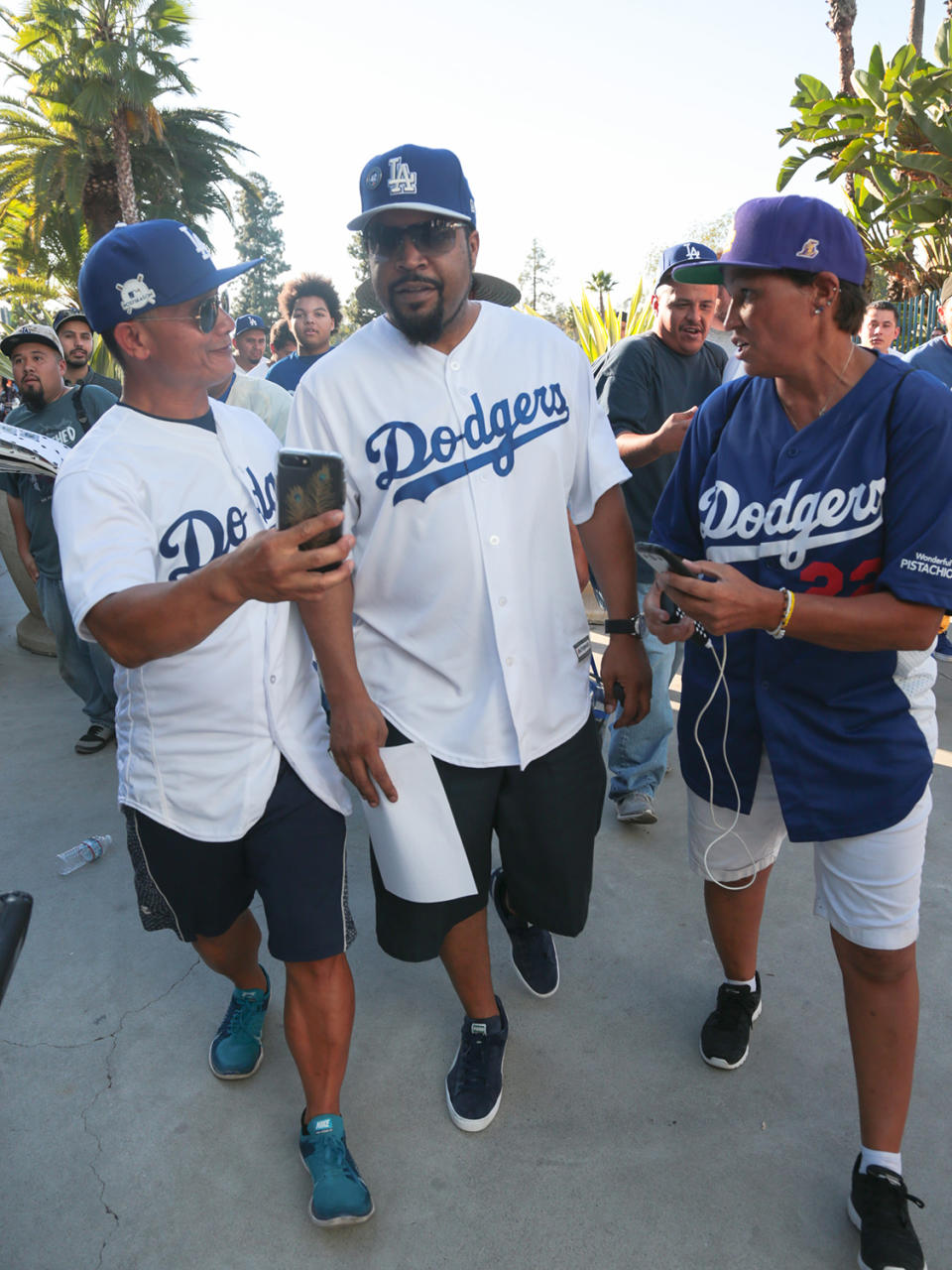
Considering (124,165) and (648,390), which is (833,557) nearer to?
(648,390)

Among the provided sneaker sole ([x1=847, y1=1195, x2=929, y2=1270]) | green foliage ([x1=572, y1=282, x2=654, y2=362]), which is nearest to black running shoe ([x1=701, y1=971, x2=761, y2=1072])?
sneaker sole ([x1=847, y1=1195, x2=929, y2=1270])

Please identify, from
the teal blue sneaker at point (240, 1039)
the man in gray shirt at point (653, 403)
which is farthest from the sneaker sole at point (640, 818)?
the teal blue sneaker at point (240, 1039)

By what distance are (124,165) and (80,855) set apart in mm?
19081

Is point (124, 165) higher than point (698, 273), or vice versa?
point (124, 165)

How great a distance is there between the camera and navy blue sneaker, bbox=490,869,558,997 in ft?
8.71

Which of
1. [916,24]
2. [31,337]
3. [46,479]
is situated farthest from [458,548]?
[916,24]

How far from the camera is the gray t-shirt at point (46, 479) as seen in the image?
4695 mm

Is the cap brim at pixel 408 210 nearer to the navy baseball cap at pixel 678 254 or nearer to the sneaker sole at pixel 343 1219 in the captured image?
the navy baseball cap at pixel 678 254

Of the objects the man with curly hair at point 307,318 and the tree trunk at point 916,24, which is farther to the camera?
the tree trunk at point 916,24

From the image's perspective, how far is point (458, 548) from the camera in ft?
6.42

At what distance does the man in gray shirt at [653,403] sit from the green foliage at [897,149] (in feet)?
35.6

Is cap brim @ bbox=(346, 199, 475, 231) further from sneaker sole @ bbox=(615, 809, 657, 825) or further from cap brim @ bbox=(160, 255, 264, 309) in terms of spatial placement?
sneaker sole @ bbox=(615, 809, 657, 825)

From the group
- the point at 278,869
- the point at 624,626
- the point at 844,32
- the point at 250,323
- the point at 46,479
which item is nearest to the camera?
the point at 278,869

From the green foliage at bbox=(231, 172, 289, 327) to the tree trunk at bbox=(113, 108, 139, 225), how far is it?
44.5 m
